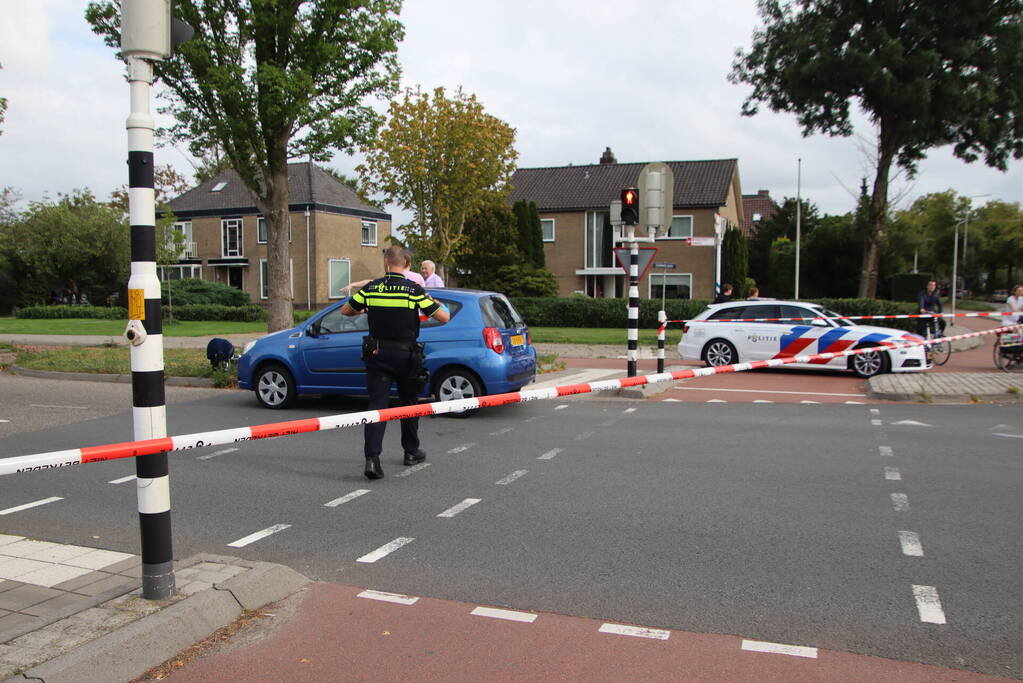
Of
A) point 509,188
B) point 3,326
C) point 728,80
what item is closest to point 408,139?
point 509,188

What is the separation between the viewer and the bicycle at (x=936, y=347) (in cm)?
1694

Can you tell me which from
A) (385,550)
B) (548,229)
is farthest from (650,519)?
(548,229)

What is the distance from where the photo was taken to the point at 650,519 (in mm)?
5688

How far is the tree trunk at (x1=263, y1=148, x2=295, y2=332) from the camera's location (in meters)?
18.4

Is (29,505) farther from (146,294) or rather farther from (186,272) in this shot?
(186,272)

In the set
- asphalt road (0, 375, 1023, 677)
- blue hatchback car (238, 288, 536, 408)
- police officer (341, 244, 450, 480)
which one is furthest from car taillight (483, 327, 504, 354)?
police officer (341, 244, 450, 480)

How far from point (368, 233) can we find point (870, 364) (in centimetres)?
4055

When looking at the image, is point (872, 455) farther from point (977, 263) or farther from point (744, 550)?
point (977, 263)

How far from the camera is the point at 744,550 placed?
502cm

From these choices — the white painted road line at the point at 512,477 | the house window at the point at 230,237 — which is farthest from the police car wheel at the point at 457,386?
the house window at the point at 230,237

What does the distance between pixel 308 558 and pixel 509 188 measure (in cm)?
3449

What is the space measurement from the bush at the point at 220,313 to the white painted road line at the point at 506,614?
32784mm

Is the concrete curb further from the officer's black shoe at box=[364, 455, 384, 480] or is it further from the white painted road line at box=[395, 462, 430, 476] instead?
the white painted road line at box=[395, 462, 430, 476]

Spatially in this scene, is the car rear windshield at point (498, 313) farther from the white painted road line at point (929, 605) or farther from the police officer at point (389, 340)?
the white painted road line at point (929, 605)
